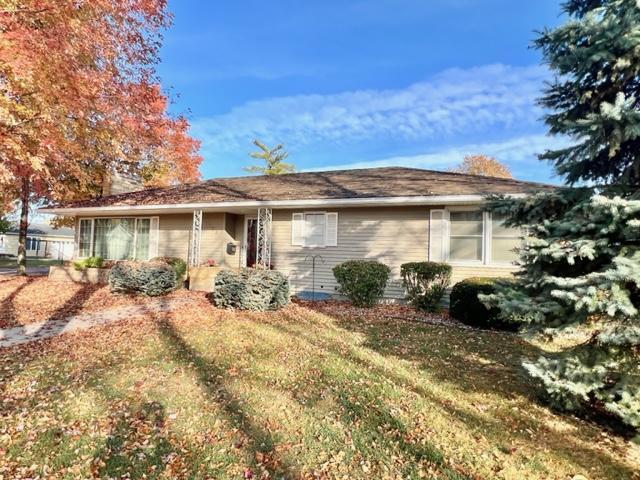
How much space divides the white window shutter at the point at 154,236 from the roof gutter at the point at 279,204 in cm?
58

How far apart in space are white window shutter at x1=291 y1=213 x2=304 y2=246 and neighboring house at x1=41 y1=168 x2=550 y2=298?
0.10ft

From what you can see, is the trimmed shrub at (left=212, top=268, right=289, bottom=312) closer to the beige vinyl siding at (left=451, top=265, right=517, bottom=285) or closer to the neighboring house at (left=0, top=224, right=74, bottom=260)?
the beige vinyl siding at (left=451, top=265, right=517, bottom=285)

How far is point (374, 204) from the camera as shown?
10469 millimetres

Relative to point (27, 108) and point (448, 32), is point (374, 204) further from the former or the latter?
point (27, 108)

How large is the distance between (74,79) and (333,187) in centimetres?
727

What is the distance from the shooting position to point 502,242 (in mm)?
9766

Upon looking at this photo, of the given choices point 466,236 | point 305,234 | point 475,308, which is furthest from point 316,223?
point 475,308

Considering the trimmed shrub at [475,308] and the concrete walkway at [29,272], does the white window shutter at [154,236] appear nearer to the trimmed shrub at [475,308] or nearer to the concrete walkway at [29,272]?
the concrete walkway at [29,272]

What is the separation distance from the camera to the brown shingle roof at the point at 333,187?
10.4 metres

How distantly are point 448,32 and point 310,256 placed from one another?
29.3 feet

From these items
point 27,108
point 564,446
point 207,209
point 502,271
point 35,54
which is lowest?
point 564,446


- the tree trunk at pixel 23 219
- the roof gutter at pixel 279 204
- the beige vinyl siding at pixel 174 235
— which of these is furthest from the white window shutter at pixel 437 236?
the tree trunk at pixel 23 219

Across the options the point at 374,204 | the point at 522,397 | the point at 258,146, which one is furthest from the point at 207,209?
the point at 258,146

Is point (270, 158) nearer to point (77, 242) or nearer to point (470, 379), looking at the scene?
point (77, 242)
